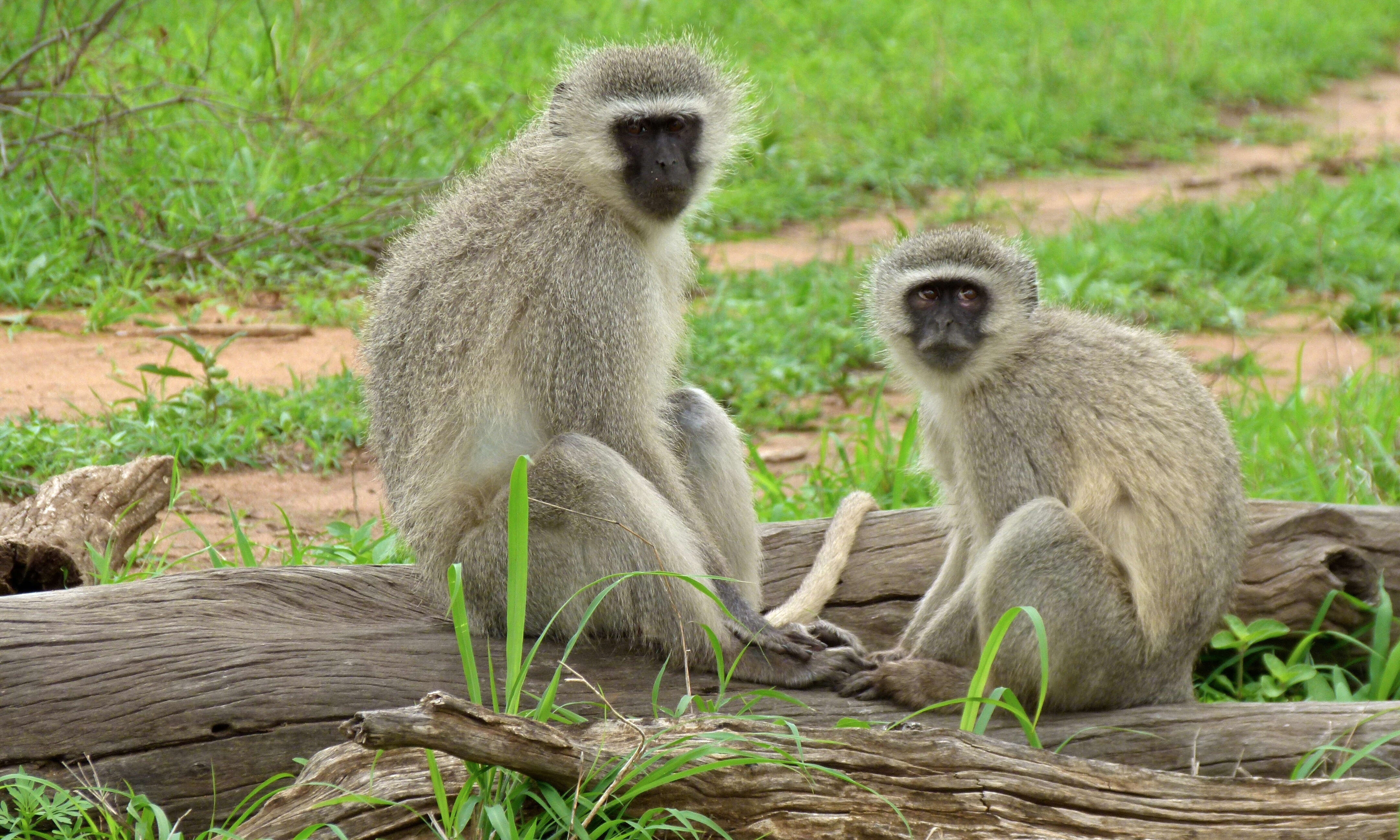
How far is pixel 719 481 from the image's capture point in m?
4.15

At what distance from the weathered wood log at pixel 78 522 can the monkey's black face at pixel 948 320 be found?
245cm

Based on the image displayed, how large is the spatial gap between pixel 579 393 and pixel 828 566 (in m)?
1.09

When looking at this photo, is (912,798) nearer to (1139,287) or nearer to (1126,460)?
(1126,460)

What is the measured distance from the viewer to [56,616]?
11.2ft

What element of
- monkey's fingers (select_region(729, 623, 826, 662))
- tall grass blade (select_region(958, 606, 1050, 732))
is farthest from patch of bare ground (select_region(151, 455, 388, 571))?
tall grass blade (select_region(958, 606, 1050, 732))

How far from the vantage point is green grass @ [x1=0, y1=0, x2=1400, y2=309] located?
723cm

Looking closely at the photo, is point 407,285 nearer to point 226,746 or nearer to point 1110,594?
point 226,746

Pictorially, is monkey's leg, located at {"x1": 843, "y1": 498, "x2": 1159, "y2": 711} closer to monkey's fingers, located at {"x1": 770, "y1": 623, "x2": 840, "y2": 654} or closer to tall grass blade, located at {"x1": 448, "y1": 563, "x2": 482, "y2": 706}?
monkey's fingers, located at {"x1": 770, "y1": 623, "x2": 840, "y2": 654}

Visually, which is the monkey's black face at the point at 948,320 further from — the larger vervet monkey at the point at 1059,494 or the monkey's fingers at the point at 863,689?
the monkey's fingers at the point at 863,689

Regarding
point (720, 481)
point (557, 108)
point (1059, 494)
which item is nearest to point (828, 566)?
point (720, 481)

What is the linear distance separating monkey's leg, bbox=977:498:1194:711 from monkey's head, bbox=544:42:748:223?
141cm

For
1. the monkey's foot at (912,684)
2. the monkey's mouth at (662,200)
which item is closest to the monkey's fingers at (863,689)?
the monkey's foot at (912,684)

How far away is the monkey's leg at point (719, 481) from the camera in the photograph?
13.6ft

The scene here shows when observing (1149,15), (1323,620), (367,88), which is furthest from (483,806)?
(1149,15)
